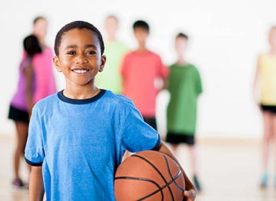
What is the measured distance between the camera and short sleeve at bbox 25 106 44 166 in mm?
2408

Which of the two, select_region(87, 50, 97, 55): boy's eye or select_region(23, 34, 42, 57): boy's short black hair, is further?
select_region(23, 34, 42, 57): boy's short black hair

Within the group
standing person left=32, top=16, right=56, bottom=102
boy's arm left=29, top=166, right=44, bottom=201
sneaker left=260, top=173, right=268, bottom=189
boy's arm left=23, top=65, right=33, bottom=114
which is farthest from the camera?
sneaker left=260, top=173, right=268, bottom=189

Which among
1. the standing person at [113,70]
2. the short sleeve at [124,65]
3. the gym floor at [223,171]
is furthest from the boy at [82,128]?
the standing person at [113,70]

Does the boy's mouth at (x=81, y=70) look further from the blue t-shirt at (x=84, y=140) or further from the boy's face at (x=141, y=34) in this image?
the boy's face at (x=141, y=34)

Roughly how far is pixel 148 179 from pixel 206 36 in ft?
23.1

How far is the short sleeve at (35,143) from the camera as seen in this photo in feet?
7.90

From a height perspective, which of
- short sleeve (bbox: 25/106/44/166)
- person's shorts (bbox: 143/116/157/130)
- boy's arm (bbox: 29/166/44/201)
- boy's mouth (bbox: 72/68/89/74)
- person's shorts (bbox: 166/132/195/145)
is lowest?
person's shorts (bbox: 166/132/195/145)

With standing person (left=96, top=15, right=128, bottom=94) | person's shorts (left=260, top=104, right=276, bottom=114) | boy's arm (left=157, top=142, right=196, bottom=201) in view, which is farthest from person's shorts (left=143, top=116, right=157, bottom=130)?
A: boy's arm (left=157, top=142, right=196, bottom=201)

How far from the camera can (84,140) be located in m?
2.35

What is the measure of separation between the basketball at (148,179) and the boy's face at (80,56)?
1.09 feet

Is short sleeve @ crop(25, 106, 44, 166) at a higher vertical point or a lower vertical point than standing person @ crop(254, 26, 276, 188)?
higher

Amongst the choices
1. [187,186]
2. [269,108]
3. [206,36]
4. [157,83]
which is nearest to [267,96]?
[269,108]

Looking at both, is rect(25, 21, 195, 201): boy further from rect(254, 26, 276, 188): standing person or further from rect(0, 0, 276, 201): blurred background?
rect(0, 0, 276, 201): blurred background

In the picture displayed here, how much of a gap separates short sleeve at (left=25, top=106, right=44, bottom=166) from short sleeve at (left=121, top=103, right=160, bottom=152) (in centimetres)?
30
